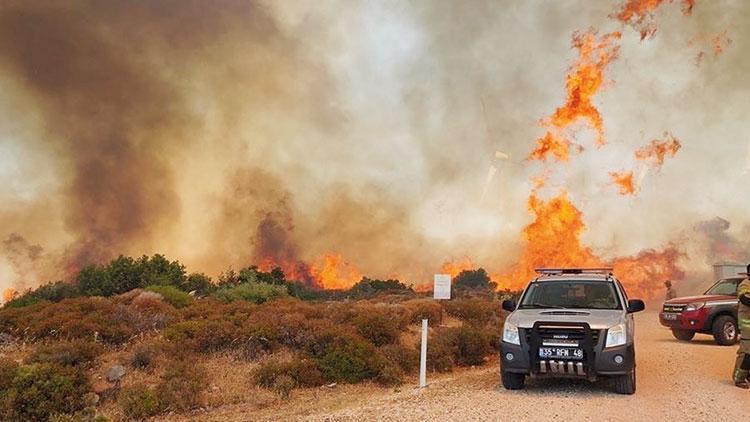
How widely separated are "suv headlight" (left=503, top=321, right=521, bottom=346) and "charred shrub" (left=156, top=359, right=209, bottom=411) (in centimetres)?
601

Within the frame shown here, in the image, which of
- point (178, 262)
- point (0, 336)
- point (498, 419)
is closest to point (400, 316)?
point (498, 419)

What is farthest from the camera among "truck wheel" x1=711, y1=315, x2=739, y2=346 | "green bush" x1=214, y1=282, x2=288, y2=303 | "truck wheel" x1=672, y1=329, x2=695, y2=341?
"green bush" x1=214, y1=282, x2=288, y2=303

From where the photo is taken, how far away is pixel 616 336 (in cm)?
905

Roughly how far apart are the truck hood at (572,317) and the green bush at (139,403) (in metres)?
6.79

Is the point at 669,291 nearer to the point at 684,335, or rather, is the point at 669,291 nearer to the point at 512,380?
the point at 684,335

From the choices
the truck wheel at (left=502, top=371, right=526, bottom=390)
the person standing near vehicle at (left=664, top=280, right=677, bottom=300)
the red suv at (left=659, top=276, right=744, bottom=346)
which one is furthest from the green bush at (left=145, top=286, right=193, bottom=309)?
the person standing near vehicle at (left=664, top=280, right=677, bottom=300)

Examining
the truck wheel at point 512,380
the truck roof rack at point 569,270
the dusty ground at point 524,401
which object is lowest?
the dusty ground at point 524,401

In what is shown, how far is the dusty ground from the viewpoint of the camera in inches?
328

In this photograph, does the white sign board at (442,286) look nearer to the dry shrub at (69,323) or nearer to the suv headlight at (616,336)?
the suv headlight at (616,336)

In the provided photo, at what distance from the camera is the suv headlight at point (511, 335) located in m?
9.48

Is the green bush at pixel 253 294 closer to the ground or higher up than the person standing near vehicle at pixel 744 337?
higher up

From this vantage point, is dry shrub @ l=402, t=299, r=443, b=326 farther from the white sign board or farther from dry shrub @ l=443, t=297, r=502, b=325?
the white sign board

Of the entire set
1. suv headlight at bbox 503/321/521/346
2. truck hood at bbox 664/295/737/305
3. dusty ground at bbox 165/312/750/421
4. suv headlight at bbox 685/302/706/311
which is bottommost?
dusty ground at bbox 165/312/750/421

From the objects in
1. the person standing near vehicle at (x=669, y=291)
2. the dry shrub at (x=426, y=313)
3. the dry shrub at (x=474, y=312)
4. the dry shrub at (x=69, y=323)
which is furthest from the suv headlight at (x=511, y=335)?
the person standing near vehicle at (x=669, y=291)
